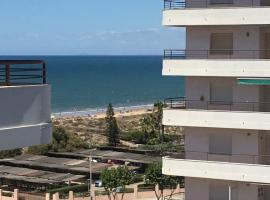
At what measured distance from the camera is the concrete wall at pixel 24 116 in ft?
38.8

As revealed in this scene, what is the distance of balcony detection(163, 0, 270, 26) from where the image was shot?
2725 cm

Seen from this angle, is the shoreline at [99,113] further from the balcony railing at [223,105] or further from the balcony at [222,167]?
the balcony at [222,167]

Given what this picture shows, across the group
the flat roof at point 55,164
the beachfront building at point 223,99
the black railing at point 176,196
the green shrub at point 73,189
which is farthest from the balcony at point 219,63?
the flat roof at point 55,164

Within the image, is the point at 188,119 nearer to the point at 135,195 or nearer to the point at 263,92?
the point at 263,92

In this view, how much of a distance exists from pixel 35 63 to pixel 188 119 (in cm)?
1593

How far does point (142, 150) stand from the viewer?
2478 inches

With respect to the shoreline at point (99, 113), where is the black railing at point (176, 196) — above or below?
below

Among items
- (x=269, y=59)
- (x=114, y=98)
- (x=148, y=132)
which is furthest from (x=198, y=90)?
(x=114, y=98)

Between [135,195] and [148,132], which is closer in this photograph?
[135,195]

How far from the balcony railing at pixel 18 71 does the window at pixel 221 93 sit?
16.3 m

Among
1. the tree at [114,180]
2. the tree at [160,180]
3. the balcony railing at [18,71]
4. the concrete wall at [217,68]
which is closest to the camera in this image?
the balcony railing at [18,71]

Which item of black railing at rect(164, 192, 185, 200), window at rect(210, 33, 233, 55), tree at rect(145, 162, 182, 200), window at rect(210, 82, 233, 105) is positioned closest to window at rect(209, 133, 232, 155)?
window at rect(210, 82, 233, 105)

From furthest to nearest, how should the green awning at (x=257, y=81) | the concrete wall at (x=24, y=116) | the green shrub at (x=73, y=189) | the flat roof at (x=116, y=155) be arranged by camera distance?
the flat roof at (x=116, y=155) < the green shrub at (x=73, y=189) < the green awning at (x=257, y=81) < the concrete wall at (x=24, y=116)

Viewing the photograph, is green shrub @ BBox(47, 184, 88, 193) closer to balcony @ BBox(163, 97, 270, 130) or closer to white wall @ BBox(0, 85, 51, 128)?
balcony @ BBox(163, 97, 270, 130)
